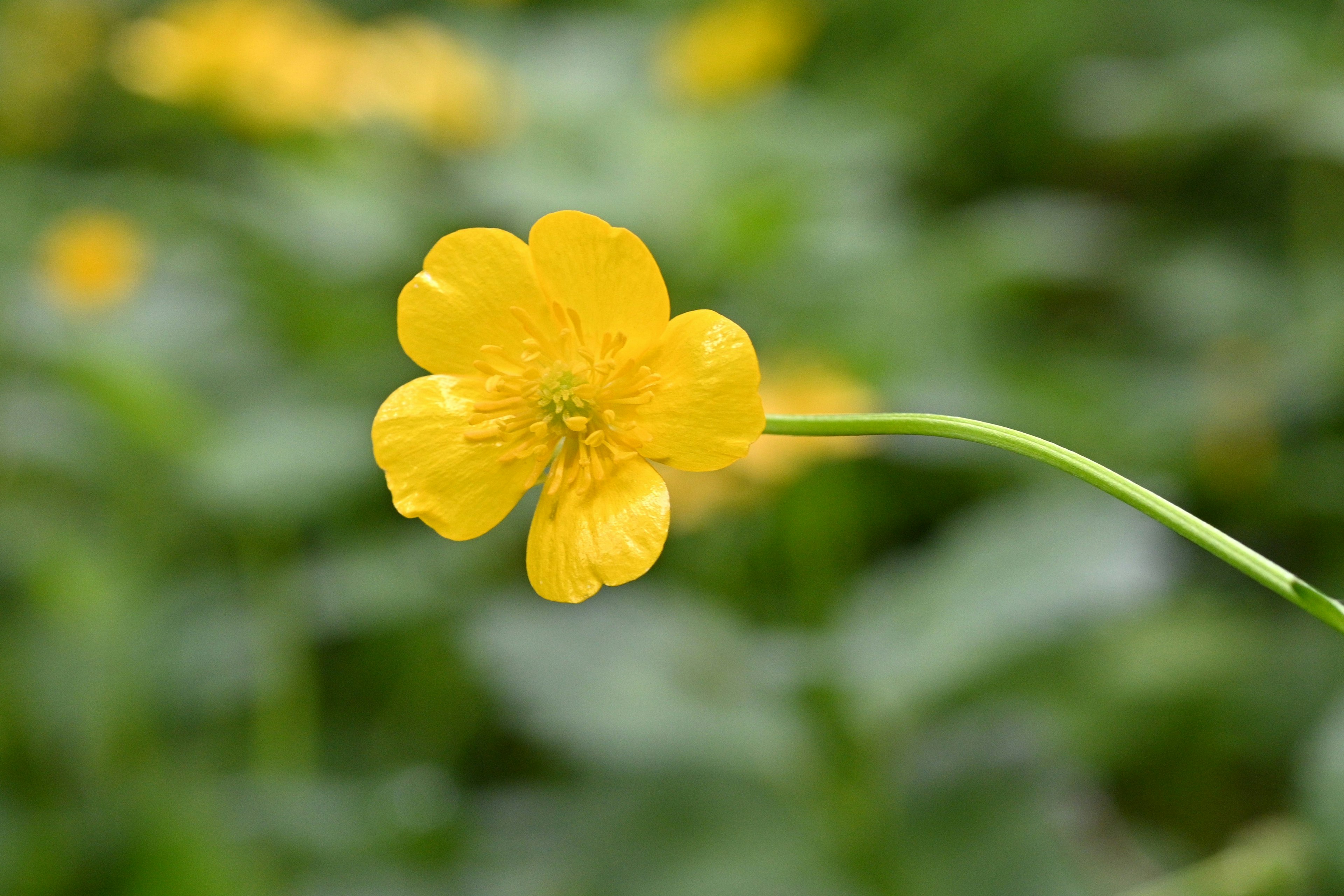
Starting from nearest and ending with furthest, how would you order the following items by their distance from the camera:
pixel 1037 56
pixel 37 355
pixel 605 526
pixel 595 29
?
pixel 605 526
pixel 37 355
pixel 1037 56
pixel 595 29

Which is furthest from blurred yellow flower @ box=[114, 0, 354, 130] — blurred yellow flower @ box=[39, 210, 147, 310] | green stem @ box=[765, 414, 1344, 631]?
green stem @ box=[765, 414, 1344, 631]

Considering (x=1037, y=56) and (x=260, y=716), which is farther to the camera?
(x=1037, y=56)

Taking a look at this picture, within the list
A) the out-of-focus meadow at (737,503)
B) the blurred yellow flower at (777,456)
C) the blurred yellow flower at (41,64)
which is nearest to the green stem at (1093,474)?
the out-of-focus meadow at (737,503)

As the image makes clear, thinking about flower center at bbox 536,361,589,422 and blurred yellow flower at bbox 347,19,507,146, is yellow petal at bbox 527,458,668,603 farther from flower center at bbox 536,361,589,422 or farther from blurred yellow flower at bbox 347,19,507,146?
blurred yellow flower at bbox 347,19,507,146

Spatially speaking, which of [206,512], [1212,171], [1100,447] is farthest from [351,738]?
[1212,171]

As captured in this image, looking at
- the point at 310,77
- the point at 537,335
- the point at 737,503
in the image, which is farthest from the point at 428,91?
the point at 537,335

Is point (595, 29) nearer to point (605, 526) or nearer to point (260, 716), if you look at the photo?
point (260, 716)

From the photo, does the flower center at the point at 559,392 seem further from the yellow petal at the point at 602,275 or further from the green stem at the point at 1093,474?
the green stem at the point at 1093,474
